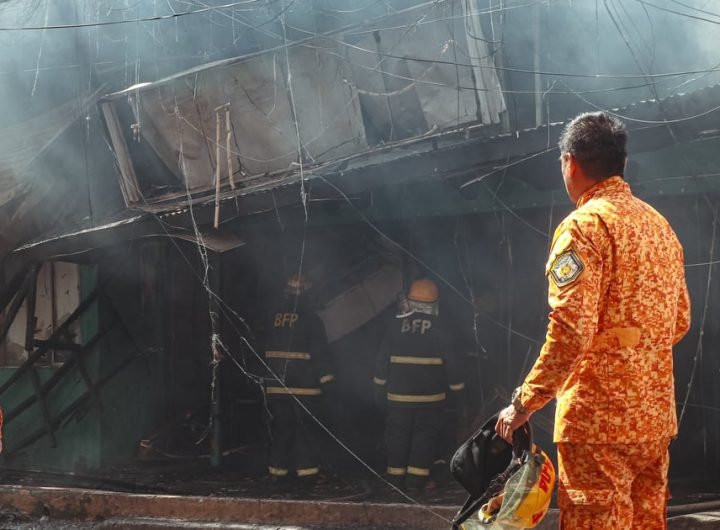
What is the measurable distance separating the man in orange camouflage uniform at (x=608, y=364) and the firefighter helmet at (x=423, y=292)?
4126 mm

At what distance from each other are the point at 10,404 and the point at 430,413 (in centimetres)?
583

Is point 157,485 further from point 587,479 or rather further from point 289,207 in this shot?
point 587,479

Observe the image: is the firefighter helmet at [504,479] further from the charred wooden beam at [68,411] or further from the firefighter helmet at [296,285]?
the charred wooden beam at [68,411]

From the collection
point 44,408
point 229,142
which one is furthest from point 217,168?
point 44,408

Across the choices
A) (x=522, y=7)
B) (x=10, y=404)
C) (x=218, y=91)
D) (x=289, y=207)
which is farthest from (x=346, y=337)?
(x=10, y=404)

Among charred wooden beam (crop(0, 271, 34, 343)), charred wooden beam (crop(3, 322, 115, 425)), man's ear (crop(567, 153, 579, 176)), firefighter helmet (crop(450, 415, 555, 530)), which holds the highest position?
man's ear (crop(567, 153, 579, 176))

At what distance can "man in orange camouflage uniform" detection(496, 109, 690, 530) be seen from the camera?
2834mm

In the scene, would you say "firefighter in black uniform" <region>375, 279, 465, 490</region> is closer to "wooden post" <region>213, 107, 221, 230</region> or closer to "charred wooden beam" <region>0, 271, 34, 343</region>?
"wooden post" <region>213, 107, 221, 230</region>

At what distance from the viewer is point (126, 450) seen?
9.51 m

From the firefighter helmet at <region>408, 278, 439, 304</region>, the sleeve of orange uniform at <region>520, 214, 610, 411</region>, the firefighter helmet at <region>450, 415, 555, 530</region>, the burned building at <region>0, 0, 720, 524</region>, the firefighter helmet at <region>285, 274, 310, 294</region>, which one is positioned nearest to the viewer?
the sleeve of orange uniform at <region>520, 214, 610, 411</region>

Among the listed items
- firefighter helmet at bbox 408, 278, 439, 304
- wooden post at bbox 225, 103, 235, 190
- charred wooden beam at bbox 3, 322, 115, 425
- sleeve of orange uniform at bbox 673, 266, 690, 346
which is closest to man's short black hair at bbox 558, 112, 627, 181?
sleeve of orange uniform at bbox 673, 266, 690, 346

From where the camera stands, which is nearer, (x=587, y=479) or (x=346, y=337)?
(x=587, y=479)

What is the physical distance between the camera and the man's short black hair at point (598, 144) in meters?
3.06

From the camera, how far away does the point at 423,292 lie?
7176 mm
